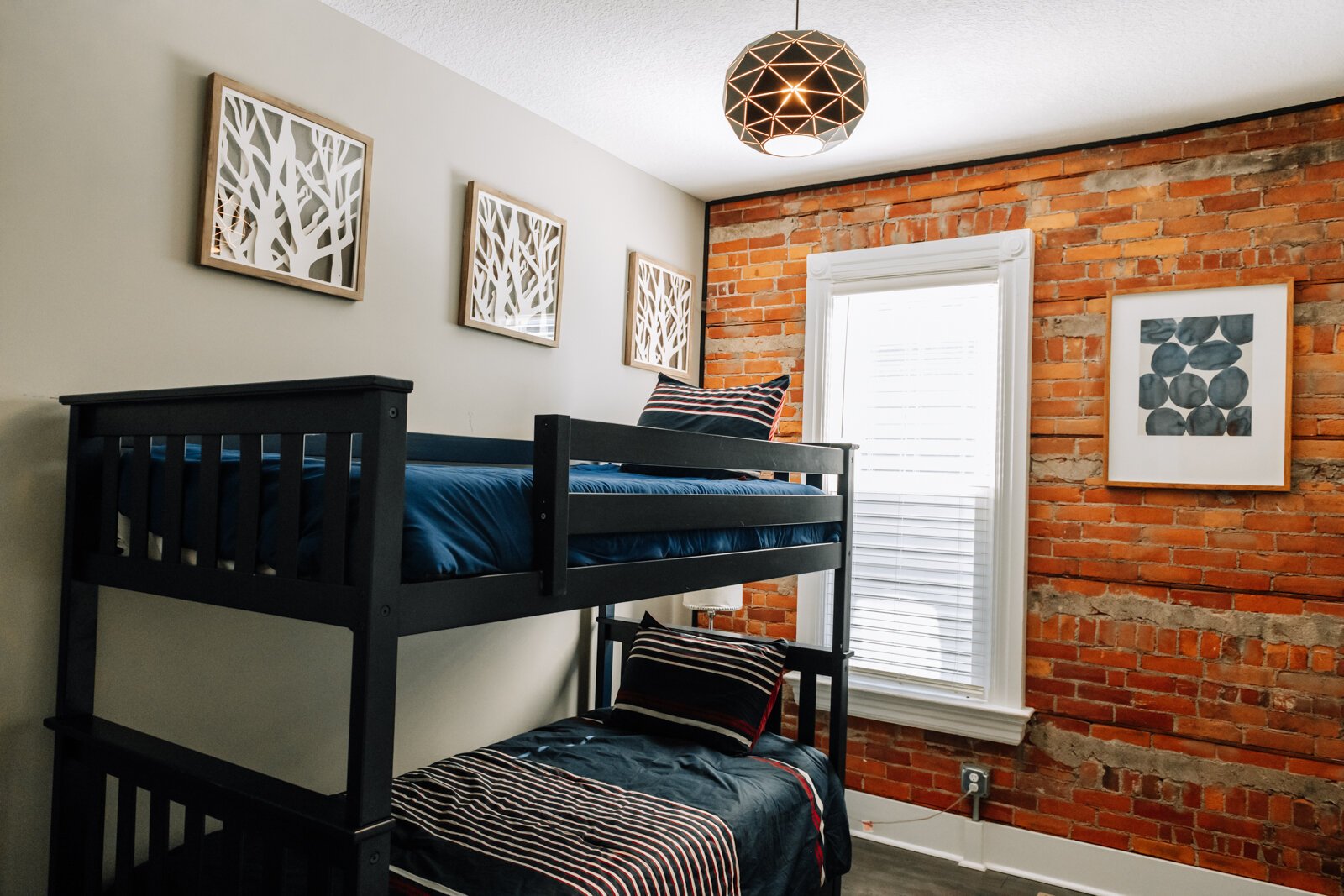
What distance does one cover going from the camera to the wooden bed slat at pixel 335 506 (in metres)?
1.32

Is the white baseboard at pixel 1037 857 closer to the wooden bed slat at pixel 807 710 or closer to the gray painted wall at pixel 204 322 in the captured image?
the wooden bed slat at pixel 807 710

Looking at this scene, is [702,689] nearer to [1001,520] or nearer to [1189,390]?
[1001,520]

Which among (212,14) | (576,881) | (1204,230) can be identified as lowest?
(576,881)

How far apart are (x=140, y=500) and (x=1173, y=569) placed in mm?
2973

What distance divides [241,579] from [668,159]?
2517 millimetres

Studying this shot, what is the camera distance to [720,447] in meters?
2.07

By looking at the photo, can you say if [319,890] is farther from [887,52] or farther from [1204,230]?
[1204,230]

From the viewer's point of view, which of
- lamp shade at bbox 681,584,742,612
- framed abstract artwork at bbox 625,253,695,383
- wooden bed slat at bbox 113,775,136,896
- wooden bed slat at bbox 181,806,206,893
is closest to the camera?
wooden bed slat at bbox 181,806,206,893

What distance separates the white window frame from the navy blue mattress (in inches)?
68.0

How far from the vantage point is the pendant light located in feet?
6.11

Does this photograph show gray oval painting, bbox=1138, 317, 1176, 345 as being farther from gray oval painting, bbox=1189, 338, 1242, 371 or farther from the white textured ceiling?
the white textured ceiling

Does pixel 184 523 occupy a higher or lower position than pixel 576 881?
higher

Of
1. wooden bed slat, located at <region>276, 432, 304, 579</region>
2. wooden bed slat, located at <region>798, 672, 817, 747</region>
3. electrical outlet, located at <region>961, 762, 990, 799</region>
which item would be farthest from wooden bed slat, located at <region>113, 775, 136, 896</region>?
electrical outlet, located at <region>961, 762, 990, 799</region>

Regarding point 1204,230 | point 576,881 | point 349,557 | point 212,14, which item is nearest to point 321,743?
A: point 576,881
